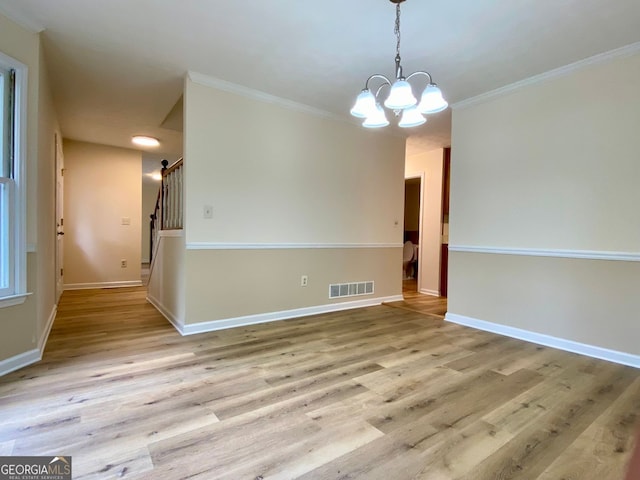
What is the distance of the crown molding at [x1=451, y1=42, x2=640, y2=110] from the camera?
8.31 feet

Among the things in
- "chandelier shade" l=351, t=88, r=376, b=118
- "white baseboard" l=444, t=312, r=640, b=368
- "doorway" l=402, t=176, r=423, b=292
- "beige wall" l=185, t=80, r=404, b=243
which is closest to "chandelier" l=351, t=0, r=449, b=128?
"chandelier shade" l=351, t=88, r=376, b=118

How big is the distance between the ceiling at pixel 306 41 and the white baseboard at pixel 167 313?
2.39 meters

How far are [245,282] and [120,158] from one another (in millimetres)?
3982

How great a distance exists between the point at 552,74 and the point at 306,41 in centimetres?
222

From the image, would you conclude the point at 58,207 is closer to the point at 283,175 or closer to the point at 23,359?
the point at 23,359

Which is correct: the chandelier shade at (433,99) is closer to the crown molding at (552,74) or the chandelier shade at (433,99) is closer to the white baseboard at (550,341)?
the crown molding at (552,74)

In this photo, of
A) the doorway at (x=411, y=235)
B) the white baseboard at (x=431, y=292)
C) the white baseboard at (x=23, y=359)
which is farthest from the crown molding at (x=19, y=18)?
the doorway at (x=411, y=235)

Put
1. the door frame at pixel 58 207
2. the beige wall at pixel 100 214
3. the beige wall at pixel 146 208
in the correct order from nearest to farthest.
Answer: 1. the door frame at pixel 58 207
2. the beige wall at pixel 100 214
3. the beige wall at pixel 146 208

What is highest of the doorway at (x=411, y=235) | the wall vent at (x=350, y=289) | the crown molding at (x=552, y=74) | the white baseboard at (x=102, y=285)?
the crown molding at (x=552, y=74)

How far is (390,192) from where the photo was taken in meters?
4.67

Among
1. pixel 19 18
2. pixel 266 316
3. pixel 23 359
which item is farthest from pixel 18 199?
pixel 266 316

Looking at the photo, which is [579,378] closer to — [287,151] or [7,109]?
[287,151]

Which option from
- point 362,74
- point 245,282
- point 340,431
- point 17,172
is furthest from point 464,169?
point 17,172

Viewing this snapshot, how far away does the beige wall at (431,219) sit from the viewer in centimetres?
548
